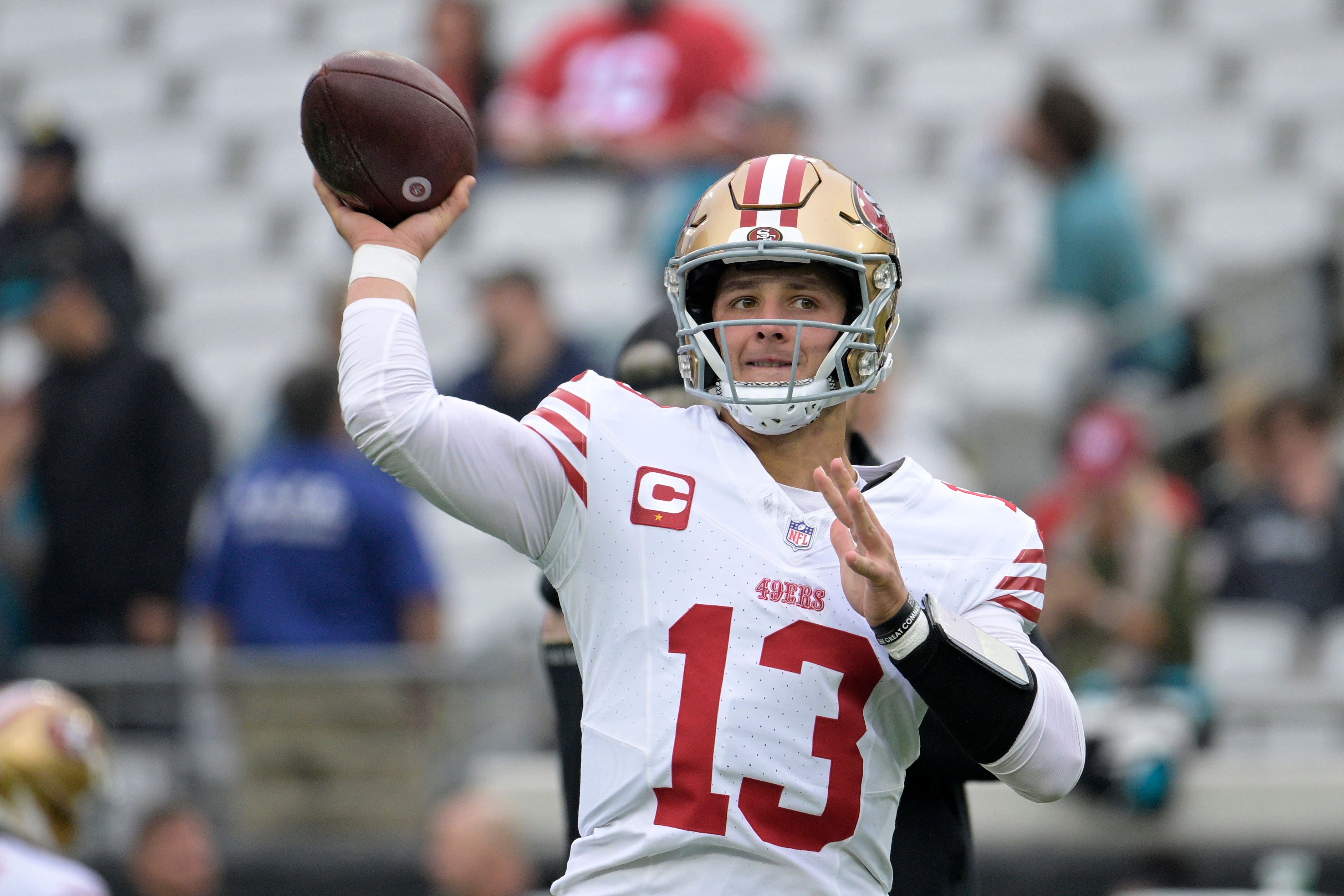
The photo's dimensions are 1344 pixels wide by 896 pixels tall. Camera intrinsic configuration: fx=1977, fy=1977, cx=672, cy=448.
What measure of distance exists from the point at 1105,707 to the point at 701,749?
319 centimetres

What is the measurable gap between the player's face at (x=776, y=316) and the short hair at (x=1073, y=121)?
15.4ft

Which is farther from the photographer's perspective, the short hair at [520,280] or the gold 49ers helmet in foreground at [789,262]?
the short hair at [520,280]

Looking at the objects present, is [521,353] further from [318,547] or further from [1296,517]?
[1296,517]

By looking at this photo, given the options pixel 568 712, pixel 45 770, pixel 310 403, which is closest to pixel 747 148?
pixel 310 403

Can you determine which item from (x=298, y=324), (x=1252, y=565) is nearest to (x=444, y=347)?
(x=298, y=324)

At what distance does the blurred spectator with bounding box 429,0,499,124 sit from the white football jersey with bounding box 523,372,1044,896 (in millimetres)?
5410

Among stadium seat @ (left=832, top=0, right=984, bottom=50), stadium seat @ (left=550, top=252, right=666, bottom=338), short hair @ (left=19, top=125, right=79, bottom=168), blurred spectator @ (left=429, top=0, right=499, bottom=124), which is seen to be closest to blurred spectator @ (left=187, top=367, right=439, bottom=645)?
stadium seat @ (left=550, top=252, right=666, bottom=338)

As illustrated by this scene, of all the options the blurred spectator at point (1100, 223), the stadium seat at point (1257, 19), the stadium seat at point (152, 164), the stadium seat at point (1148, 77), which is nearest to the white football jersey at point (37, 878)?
the blurred spectator at point (1100, 223)

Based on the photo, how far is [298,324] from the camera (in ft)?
30.9

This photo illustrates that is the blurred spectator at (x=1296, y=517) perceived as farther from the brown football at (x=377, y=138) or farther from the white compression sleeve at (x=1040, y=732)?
the brown football at (x=377, y=138)

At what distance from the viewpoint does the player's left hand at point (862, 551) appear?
8.49 ft

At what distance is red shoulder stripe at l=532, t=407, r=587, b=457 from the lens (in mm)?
2809

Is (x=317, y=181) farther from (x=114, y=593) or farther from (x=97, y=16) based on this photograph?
(x=97, y=16)

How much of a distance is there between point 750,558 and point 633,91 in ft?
18.7
